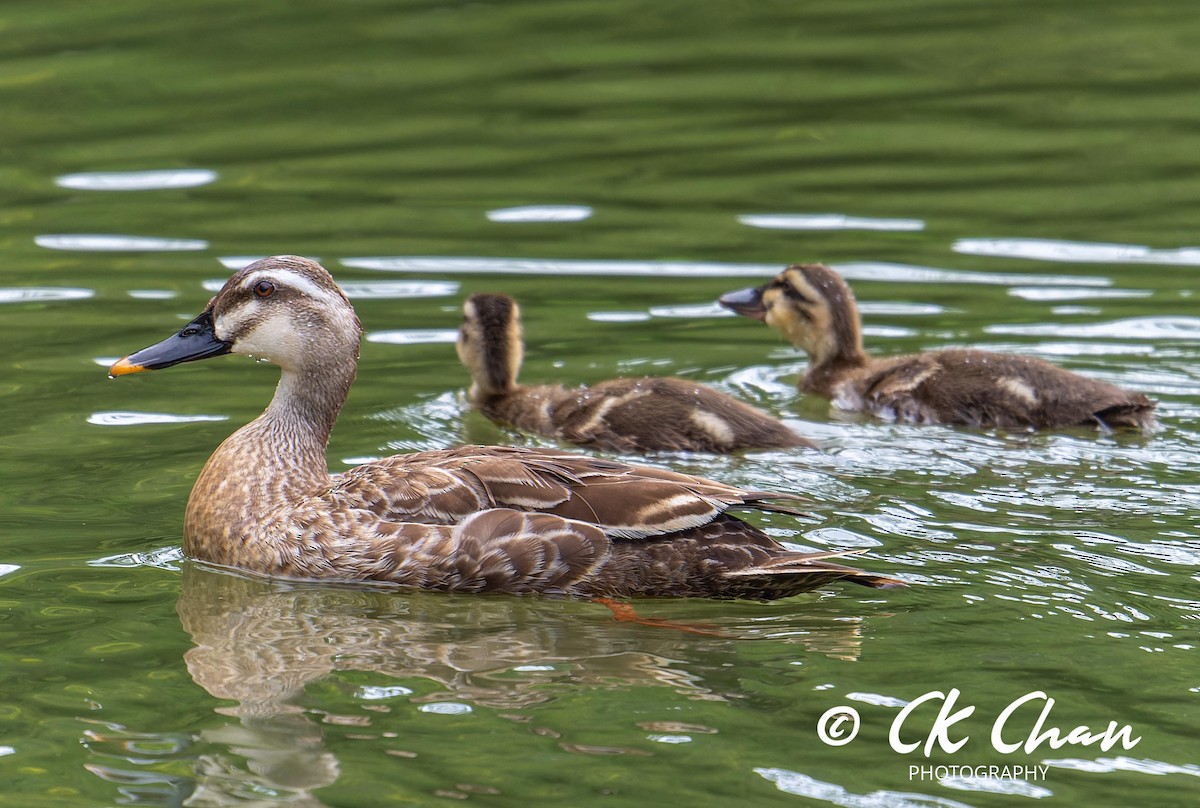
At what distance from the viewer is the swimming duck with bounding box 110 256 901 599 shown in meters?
6.44

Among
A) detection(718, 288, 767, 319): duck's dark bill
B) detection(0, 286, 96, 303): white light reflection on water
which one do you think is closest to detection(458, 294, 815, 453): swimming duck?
detection(718, 288, 767, 319): duck's dark bill

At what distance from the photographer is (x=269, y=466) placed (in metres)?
7.06

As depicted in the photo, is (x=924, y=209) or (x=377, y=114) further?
(x=377, y=114)

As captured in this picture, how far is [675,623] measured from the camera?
6.23 m

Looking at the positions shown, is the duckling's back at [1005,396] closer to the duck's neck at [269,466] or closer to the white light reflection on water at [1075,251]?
the white light reflection on water at [1075,251]

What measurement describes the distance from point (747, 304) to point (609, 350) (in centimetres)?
76

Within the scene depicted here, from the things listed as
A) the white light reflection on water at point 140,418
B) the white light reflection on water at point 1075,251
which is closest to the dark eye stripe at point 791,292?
the white light reflection on water at point 1075,251

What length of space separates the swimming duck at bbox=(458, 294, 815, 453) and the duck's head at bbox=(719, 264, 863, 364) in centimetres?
107

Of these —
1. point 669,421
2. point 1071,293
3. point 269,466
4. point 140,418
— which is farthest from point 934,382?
point 140,418

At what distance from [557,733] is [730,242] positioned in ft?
22.7

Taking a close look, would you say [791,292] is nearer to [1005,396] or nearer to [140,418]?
[1005,396]

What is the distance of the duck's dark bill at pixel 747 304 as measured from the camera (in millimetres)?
9984

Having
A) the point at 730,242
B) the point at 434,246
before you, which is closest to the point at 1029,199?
the point at 730,242

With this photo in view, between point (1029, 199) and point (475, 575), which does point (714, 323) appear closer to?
point (1029, 199)
